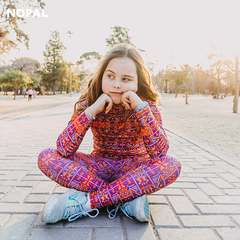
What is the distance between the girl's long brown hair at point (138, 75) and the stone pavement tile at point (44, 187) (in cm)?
86

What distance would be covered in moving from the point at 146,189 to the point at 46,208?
727 mm

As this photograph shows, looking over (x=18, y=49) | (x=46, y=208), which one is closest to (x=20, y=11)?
(x=18, y=49)

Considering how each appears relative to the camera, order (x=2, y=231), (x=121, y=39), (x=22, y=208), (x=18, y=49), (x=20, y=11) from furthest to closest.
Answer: (x=121, y=39) < (x=18, y=49) < (x=20, y=11) < (x=22, y=208) < (x=2, y=231)

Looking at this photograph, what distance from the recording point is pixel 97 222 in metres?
1.63

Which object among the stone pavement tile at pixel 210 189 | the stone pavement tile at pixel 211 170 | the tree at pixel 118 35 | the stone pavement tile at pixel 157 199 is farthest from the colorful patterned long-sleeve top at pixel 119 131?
the tree at pixel 118 35

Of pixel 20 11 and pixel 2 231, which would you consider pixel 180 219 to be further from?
pixel 20 11

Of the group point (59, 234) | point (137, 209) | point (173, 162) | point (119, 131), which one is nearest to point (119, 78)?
point (119, 131)

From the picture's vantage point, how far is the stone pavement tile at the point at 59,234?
1.45 metres

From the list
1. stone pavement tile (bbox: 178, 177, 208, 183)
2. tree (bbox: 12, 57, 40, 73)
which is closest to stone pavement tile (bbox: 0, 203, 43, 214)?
stone pavement tile (bbox: 178, 177, 208, 183)

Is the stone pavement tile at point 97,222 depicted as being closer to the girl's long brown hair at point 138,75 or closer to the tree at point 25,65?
the girl's long brown hair at point 138,75

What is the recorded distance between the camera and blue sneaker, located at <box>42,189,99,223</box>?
5.01 feet

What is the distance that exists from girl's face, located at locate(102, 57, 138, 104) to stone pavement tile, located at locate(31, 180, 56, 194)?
3.67 ft

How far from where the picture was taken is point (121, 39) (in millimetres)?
26094

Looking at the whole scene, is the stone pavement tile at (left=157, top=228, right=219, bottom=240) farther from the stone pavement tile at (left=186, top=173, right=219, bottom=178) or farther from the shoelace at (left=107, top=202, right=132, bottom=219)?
the stone pavement tile at (left=186, top=173, right=219, bottom=178)
